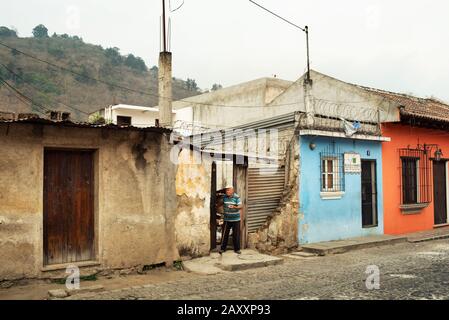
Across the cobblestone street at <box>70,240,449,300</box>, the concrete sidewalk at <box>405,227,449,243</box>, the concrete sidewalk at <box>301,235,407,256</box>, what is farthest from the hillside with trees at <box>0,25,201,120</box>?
the cobblestone street at <box>70,240,449,300</box>

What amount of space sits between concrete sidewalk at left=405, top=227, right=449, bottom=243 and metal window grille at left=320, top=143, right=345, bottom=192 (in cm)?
287

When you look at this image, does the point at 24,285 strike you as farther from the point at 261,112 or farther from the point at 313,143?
the point at 261,112

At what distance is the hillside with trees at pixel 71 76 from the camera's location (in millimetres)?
28438

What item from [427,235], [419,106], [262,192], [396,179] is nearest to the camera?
[262,192]

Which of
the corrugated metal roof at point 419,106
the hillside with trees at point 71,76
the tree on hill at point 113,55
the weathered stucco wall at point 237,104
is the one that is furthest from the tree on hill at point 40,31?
the corrugated metal roof at point 419,106

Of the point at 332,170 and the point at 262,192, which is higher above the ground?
the point at 332,170

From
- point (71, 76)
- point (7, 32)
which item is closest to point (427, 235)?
point (71, 76)

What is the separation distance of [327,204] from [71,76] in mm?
27570

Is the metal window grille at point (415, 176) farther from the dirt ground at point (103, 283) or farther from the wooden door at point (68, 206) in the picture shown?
the wooden door at point (68, 206)

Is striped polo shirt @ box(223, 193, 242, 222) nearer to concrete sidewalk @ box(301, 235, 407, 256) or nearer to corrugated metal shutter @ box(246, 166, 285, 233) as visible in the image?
corrugated metal shutter @ box(246, 166, 285, 233)

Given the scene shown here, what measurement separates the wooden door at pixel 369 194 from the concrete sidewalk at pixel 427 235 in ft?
3.82

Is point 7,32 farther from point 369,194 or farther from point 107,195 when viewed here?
point 107,195

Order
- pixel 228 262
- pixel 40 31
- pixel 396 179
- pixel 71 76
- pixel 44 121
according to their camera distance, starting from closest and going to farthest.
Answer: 1. pixel 44 121
2. pixel 228 262
3. pixel 396 179
4. pixel 71 76
5. pixel 40 31

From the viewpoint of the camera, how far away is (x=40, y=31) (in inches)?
1795
